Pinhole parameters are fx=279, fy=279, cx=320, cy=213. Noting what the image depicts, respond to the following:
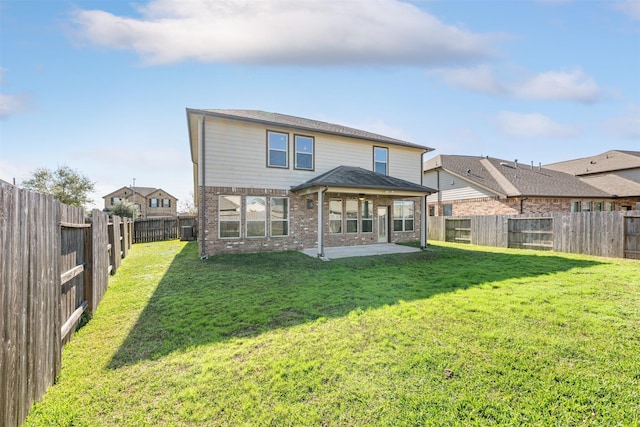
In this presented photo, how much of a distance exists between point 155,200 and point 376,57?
52.3 meters

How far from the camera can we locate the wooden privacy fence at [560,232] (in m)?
9.98

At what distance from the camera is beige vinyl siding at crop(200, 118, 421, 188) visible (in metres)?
10.8

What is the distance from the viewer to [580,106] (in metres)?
14.5

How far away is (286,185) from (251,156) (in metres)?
1.87

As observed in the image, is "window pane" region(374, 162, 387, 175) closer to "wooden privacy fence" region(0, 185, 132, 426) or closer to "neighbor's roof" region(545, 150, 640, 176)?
"wooden privacy fence" region(0, 185, 132, 426)

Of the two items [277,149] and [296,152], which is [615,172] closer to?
[296,152]

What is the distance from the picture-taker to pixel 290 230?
12023 millimetres

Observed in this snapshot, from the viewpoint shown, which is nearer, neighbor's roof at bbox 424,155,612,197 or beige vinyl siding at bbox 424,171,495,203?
neighbor's roof at bbox 424,155,612,197

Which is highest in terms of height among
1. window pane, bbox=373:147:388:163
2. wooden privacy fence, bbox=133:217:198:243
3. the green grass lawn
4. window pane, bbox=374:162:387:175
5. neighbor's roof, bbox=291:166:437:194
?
window pane, bbox=373:147:388:163

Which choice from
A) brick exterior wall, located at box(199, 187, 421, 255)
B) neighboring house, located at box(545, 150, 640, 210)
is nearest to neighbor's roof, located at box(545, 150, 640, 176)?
neighboring house, located at box(545, 150, 640, 210)

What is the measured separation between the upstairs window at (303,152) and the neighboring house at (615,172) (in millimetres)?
21667

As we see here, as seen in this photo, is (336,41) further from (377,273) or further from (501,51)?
(377,273)

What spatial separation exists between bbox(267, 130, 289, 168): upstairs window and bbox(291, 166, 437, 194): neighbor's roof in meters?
1.24

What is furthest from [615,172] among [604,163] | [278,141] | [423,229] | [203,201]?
[203,201]
